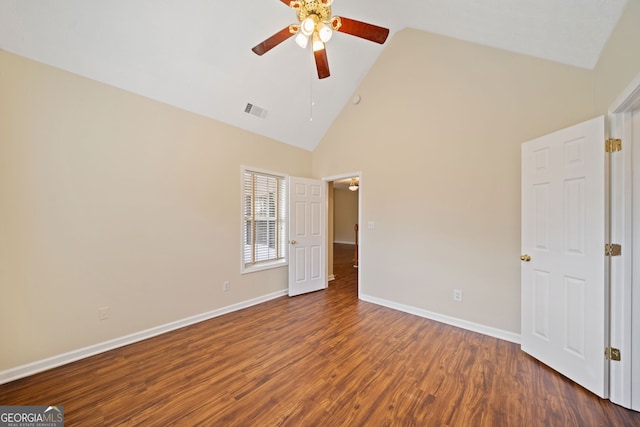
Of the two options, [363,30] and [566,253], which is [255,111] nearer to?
[363,30]

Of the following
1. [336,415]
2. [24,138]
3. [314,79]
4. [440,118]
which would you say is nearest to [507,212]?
[440,118]

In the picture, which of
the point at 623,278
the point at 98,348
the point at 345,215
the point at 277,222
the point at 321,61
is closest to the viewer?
the point at 623,278

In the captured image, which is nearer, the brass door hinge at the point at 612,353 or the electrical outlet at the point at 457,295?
the brass door hinge at the point at 612,353

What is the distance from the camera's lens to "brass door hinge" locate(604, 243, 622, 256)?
5.53ft

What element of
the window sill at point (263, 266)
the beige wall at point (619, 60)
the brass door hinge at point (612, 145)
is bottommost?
the window sill at point (263, 266)

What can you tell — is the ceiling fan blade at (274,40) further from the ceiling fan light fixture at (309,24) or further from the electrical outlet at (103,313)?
the electrical outlet at (103,313)

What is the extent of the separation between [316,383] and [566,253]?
237cm

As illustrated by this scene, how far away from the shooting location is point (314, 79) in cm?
Result: 345

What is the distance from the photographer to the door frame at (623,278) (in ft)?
5.33

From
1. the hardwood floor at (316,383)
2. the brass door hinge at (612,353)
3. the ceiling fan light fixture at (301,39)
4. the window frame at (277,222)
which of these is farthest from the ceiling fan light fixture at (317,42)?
the brass door hinge at (612,353)

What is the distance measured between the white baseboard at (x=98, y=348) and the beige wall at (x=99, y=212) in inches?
1.9

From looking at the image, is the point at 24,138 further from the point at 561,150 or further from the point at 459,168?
the point at 561,150

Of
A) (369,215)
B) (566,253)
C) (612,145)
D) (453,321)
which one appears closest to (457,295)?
(453,321)

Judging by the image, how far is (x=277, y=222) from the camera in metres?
4.17
